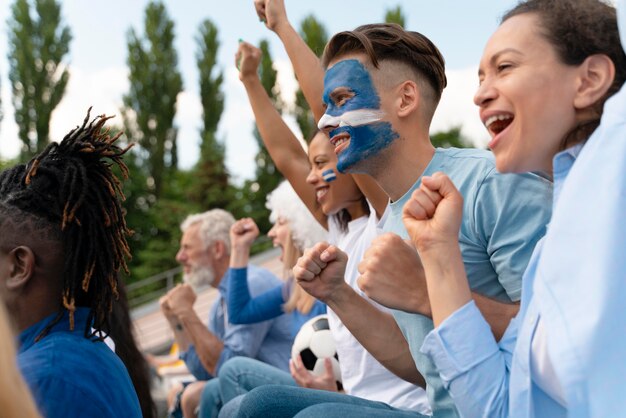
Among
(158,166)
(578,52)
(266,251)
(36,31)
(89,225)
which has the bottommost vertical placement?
(266,251)

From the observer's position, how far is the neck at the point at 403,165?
7.43 ft

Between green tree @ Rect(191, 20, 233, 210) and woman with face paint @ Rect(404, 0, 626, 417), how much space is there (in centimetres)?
1786

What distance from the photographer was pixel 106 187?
2188mm

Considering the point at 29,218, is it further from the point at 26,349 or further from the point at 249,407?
the point at 249,407

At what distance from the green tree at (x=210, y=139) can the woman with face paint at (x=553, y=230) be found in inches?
Answer: 703

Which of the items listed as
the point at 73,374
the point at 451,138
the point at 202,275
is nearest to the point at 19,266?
the point at 73,374

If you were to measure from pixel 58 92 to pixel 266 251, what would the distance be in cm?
817

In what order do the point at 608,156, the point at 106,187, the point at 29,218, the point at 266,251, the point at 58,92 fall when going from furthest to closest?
the point at 58,92, the point at 266,251, the point at 106,187, the point at 29,218, the point at 608,156

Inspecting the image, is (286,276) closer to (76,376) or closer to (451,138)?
(76,376)

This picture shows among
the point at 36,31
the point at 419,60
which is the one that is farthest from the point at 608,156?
the point at 36,31

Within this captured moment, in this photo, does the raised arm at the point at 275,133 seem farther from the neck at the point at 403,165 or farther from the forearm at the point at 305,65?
the neck at the point at 403,165

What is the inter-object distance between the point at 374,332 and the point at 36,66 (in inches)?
846

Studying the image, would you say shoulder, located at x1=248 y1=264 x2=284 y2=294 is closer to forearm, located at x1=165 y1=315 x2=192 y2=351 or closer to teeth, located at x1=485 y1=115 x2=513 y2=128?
forearm, located at x1=165 y1=315 x2=192 y2=351

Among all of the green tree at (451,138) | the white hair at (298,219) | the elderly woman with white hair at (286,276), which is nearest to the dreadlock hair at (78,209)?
the elderly woman with white hair at (286,276)
